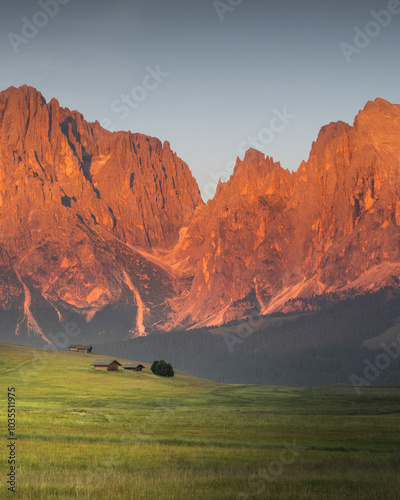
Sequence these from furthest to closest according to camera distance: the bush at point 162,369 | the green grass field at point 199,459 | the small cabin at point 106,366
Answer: the bush at point 162,369 < the small cabin at point 106,366 < the green grass field at point 199,459

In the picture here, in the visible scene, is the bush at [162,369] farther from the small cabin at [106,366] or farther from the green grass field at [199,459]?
the green grass field at [199,459]

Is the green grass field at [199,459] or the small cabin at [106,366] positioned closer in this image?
the green grass field at [199,459]

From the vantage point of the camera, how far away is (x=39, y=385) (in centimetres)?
13300

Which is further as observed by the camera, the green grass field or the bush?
the bush

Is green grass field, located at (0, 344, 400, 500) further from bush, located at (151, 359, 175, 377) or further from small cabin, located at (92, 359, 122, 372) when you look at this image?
bush, located at (151, 359, 175, 377)

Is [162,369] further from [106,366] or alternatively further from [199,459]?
[199,459]

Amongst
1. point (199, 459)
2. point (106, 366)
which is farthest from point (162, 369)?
point (199, 459)

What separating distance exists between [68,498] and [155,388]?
5140 inches

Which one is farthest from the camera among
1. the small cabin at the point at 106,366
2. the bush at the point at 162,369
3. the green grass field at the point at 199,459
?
the bush at the point at 162,369

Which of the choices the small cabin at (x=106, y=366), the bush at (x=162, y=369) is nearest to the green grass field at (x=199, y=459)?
the small cabin at (x=106, y=366)

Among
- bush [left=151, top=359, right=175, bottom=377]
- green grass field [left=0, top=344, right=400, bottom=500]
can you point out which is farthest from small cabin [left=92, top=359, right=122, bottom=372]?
green grass field [left=0, top=344, right=400, bottom=500]

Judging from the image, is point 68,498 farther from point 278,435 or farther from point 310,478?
point 278,435

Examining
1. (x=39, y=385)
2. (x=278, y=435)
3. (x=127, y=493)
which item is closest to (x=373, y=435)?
(x=278, y=435)

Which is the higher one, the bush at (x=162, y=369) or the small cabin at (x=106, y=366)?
the small cabin at (x=106, y=366)
